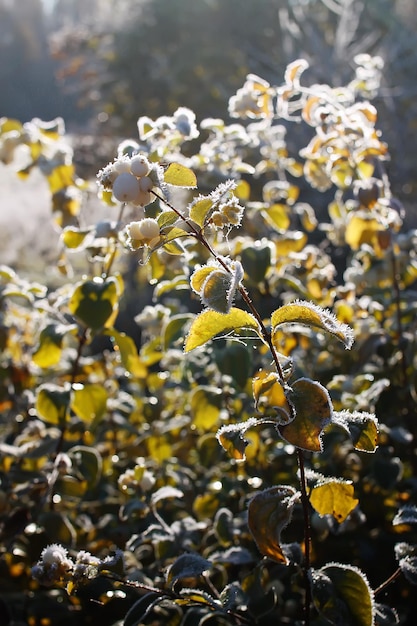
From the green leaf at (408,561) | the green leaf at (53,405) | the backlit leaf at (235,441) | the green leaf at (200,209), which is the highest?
the green leaf at (200,209)

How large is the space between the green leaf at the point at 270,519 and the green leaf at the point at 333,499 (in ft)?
0.13

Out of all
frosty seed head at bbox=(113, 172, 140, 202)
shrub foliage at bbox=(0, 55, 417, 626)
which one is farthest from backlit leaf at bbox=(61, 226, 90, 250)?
frosty seed head at bbox=(113, 172, 140, 202)

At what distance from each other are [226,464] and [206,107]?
5.85 m

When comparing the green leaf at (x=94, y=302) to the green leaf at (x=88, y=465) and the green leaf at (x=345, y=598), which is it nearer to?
the green leaf at (x=88, y=465)

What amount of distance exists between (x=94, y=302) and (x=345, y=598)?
581 millimetres

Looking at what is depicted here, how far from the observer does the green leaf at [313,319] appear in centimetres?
65

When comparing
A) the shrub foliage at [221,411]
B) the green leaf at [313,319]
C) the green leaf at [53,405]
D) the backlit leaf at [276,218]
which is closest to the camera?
the green leaf at [313,319]

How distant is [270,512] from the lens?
756 mm

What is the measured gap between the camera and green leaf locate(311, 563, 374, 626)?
0.77 meters

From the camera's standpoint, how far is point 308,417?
666 mm

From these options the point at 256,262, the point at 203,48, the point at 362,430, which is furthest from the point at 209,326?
the point at 203,48

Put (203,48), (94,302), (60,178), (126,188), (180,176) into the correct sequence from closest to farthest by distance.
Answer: (126,188) → (180,176) → (94,302) → (60,178) → (203,48)

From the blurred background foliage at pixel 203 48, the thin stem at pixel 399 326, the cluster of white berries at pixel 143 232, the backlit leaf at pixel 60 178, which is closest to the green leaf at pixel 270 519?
the cluster of white berries at pixel 143 232

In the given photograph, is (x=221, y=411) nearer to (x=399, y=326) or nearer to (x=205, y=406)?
(x=205, y=406)
